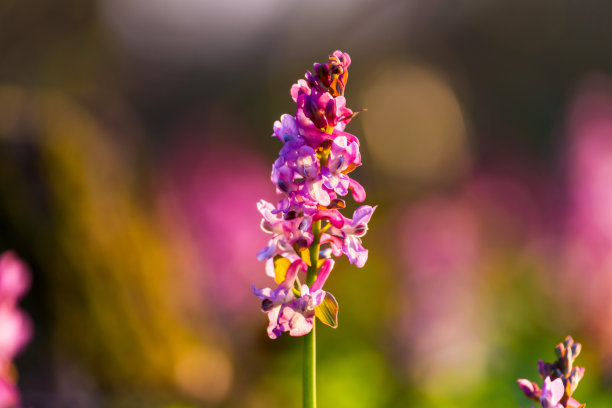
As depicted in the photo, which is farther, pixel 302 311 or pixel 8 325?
pixel 8 325

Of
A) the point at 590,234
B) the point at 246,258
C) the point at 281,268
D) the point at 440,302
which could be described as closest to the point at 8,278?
the point at 281,268

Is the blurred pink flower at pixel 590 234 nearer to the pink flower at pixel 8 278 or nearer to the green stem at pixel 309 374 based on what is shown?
the pink flower at pixel 8 278

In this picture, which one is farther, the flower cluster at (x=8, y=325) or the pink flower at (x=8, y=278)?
the pink flower at (x=8, y=278)

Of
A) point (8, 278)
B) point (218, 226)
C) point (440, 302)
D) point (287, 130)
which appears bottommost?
point (287, 130)

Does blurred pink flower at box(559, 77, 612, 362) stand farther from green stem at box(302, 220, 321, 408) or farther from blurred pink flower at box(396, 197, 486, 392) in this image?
green stem at box(302, 220, 321, 408)

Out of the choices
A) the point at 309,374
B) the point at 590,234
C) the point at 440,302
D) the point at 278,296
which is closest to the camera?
the point at 309,374

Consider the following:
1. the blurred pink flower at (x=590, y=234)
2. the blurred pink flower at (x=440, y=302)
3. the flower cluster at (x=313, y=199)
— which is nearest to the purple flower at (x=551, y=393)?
the flower cluster at (x=313, y=199)

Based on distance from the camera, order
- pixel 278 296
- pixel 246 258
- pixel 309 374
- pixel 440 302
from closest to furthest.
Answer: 1. pixel 309 374
2. pixel 278 296
3. pixel 440 302
4. pixel 246 258

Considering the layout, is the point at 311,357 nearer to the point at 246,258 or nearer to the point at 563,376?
the point at 563,376

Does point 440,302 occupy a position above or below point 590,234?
A: below
